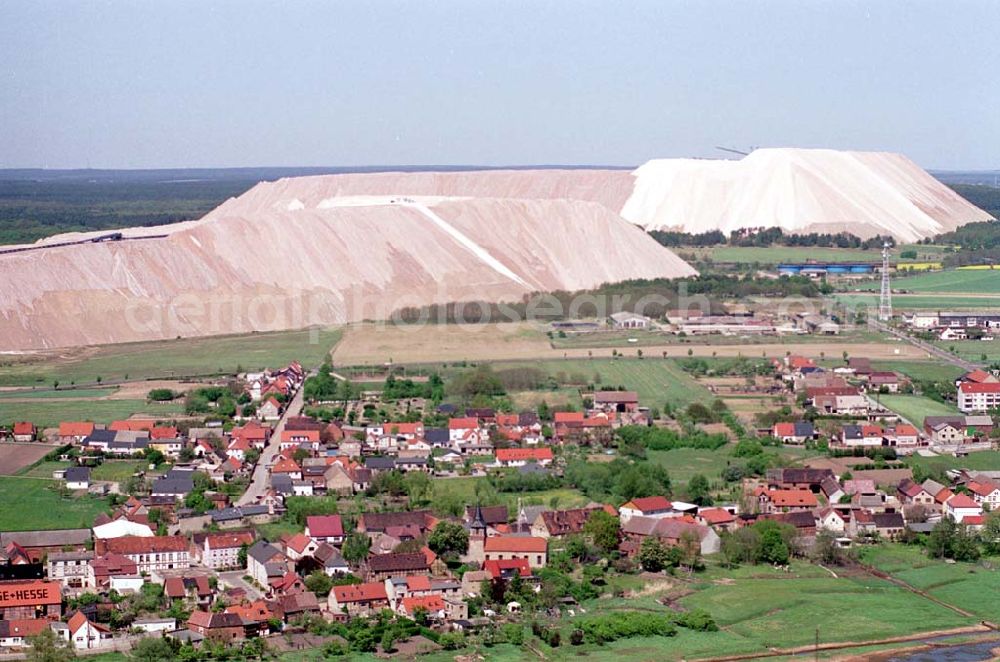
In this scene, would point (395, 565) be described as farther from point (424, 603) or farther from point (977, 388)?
point (977, 388)

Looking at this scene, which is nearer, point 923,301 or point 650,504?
point 650,504

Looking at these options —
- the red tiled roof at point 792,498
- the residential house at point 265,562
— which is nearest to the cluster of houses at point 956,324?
the red tiled roof at point 792,498

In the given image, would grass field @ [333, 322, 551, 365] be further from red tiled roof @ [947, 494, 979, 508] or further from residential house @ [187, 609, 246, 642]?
residential house @ [187, 609, 246, 642]

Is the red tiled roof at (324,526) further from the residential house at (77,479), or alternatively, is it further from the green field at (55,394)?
the green field at (55,394)

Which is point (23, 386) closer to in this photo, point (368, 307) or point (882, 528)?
point (368, 307)

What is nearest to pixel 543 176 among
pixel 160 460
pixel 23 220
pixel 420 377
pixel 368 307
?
pixel 23 220

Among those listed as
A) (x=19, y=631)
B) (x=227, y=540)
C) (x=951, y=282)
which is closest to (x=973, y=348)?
(x=951, y=282)

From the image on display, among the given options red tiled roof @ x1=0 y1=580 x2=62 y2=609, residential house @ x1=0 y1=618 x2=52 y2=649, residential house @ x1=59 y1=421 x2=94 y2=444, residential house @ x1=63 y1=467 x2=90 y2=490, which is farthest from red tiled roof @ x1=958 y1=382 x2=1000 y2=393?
residential house @ x1=0 y1=618 x2=52 y2=649
